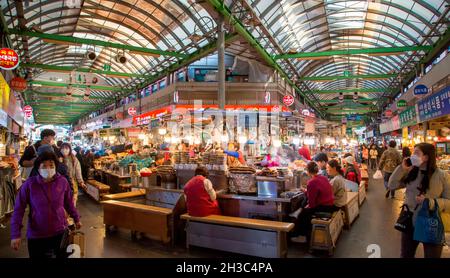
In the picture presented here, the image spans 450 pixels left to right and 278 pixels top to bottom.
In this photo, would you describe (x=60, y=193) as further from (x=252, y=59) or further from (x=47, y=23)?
(x=252, y=59)

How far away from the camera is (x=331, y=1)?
1539 cm

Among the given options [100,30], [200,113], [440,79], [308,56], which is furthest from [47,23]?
[440,79]

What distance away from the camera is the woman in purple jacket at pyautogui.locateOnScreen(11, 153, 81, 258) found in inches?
130

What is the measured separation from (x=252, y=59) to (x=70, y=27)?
10.4m

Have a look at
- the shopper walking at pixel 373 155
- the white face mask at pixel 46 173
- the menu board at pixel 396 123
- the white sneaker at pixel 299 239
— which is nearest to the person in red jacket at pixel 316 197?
the white sneaker at pixel 299 239

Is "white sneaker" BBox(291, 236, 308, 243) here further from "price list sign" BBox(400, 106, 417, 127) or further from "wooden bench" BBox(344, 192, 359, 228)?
"price list sign" BBox(400, 106, 417, 127)

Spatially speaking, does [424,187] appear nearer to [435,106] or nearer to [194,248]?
[194,248]

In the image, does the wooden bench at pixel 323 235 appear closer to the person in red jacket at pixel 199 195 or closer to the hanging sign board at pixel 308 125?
the person in red jacket at pixel 199 195

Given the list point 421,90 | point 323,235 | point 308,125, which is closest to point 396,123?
point 421,90

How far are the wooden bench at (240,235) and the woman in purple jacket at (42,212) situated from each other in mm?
2520

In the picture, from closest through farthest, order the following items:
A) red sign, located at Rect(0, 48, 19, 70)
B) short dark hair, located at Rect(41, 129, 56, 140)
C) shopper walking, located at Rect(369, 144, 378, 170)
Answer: short dark hair, located at Rect(41, 129, 56, 140), red sign, located at Rect(0, 48, 19, 70), shopper walking, located at Rect(369, 144, 378, 170)

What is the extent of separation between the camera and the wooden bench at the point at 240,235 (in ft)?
16.5

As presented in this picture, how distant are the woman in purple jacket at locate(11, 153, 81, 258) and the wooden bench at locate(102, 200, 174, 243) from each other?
2571 mm

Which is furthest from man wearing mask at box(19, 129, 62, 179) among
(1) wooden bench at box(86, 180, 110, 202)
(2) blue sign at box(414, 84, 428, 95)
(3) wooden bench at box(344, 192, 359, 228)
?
(2) blue sign at box(414, 84, 428, 95)
